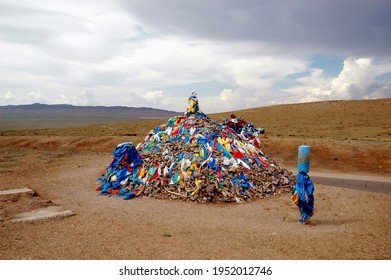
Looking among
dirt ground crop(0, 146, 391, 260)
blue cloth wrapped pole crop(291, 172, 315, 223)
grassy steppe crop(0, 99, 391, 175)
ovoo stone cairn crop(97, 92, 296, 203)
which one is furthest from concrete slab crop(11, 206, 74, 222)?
grassy steppe crop(0, 99, 391, 175)

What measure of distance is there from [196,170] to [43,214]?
5.59m

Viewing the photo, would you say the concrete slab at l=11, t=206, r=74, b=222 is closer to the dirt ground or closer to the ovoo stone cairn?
the dirt ground

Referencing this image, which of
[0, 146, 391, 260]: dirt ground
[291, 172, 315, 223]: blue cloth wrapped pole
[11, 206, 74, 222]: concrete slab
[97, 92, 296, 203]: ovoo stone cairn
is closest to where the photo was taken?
[0, 146, 391, 260]: dirt ground

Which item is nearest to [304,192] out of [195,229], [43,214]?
[195,229]

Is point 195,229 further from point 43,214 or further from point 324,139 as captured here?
point 324,139

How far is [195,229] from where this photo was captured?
8.60m

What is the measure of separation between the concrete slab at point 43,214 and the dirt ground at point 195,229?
0.95 feet

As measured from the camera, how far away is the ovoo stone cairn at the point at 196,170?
12.0 metres

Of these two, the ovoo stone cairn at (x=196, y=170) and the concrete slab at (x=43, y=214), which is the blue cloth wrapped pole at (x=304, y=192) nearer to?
the ovoo stone cairn at (x=196, y=170)

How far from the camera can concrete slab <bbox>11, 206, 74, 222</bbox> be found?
9.25 m

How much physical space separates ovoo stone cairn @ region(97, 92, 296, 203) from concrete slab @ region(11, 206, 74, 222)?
262 cm

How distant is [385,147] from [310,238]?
17.0 m

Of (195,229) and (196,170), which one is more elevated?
(196,170)

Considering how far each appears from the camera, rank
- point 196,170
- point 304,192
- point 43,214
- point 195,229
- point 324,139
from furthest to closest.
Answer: point 324,139 < point 196,170 < point 43,214 < point 304,192 < point 195,229
